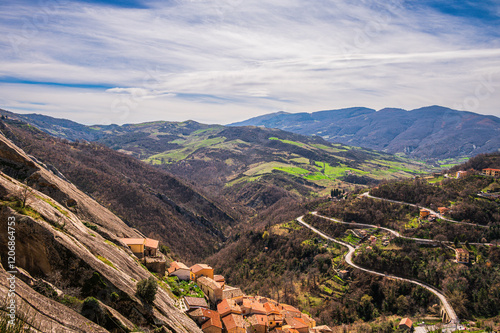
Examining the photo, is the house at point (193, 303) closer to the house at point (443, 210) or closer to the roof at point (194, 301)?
the roof at point (194, 301)

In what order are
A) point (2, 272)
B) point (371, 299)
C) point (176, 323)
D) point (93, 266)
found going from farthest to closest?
point (371, 299) → point (176, 323) → point (93, 266) → point (2, 272)

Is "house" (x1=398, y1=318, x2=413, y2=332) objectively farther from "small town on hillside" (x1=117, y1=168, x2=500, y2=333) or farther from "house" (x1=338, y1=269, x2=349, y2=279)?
"house" (x1=338, y1=269, x2=349, y2=279)

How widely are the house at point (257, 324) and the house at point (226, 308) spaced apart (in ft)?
9.53

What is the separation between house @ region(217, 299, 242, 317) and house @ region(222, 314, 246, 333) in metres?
0.90

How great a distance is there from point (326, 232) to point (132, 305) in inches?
3766

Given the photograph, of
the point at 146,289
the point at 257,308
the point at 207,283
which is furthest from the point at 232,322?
the point at 146,289

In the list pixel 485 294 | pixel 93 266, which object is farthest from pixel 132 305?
pixel 485 294

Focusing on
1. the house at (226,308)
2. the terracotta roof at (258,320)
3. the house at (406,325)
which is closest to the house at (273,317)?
the terracotta roof at (258,320)

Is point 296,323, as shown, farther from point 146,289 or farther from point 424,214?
point 424,214

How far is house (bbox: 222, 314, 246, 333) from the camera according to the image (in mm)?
42875

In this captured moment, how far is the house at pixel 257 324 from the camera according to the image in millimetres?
48219

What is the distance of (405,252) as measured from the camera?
275 feet

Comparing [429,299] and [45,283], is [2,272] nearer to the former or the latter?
[45,283]

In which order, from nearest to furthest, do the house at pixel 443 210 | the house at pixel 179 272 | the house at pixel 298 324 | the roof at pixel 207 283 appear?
the house at pixel 179 272, the roof at pixel 207 283, the house at pixel 298 324, the house at pixel 443 210
